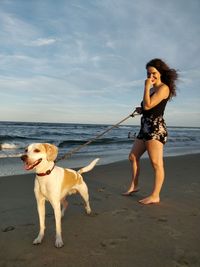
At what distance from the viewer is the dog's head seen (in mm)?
3199

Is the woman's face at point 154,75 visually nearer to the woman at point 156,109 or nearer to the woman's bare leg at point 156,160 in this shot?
the woman at point 156,109

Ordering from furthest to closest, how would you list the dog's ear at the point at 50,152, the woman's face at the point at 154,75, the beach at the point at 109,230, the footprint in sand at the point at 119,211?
the woman's face at the point at 154,75
the footprint in sand at the point at 119,211
the dog's ear at the point at 50,152
the beach at the point at 109,230

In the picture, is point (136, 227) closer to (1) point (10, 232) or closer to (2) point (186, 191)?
(1) point (10, 232)

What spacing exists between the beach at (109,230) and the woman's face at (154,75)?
6.18ft

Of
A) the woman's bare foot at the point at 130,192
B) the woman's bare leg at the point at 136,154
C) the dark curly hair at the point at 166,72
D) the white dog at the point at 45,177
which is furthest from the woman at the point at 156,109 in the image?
the white dog at the point at 45,177

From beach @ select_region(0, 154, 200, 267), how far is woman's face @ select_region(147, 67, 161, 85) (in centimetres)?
188

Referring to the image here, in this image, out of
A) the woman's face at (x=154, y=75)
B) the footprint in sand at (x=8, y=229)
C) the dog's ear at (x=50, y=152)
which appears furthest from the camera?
the woman's face at (x=154, y=75)

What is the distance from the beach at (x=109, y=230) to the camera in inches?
113

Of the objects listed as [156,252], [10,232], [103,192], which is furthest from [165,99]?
[10,232]

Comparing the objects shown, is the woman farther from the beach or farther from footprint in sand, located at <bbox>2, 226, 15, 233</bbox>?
footprint in sand, located at <bbox>2, 226, 15, 233</bbox>

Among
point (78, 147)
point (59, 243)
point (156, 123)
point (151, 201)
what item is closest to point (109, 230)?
point (59, 243)

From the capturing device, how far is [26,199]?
4.98 meters

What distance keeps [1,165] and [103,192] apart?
442cm

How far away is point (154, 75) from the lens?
15.8ft
